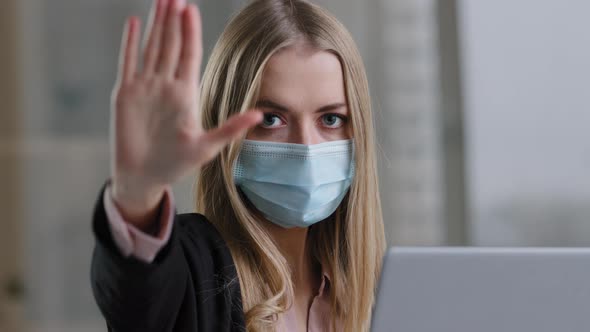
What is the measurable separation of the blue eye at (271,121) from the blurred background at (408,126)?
49.3 inches

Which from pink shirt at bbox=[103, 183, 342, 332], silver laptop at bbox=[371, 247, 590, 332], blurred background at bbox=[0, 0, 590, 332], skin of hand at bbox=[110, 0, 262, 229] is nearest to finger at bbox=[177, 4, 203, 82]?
skin of hand at bbox=[110, 0, 262, 229]

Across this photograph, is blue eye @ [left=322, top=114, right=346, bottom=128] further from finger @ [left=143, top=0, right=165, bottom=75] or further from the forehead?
finger @ [left=143, top=0, right=165, bottom=75]

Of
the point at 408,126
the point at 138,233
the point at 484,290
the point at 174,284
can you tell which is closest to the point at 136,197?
the point at 138,233

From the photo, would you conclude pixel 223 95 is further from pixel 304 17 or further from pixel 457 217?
pixel 457 217

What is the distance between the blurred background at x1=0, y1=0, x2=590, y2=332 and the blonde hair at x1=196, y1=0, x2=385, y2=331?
46.0 inches

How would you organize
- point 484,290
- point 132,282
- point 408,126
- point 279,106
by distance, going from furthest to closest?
point 408,126 → point 279,106 → point 132,282 → point 484,290

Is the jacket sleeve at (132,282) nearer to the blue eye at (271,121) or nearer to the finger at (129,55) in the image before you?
the finger at (129,55)

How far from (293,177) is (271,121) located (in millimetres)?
73

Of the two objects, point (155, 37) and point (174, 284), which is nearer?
point (155, 37)

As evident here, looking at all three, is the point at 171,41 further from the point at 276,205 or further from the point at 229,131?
the point at 276,205

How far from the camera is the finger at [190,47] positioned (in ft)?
2.36

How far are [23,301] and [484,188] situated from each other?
66.7 inches

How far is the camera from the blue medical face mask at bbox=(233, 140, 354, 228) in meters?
0.99

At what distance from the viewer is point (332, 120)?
1.01 meters
